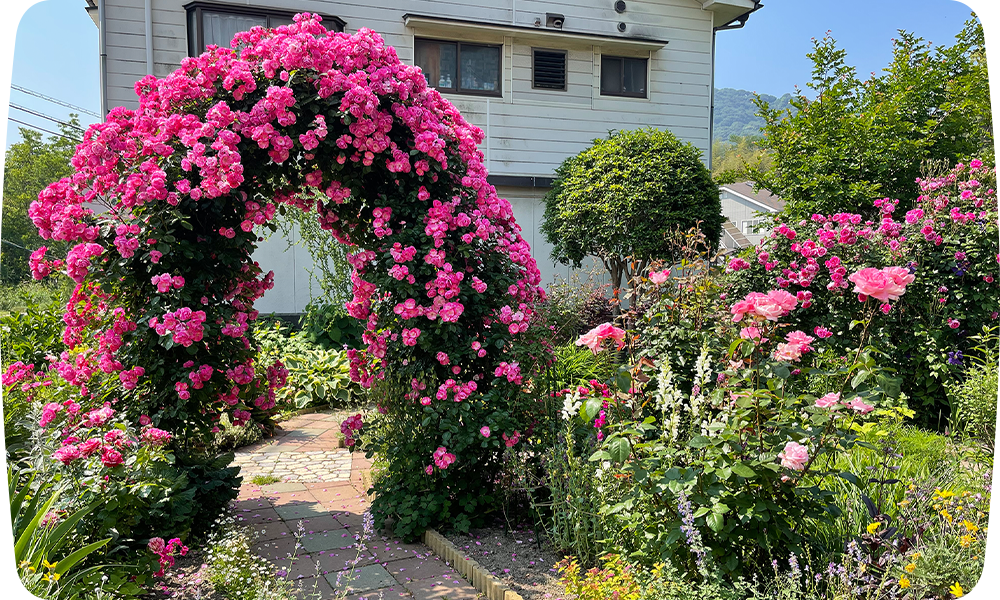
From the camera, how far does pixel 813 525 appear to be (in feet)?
8.53

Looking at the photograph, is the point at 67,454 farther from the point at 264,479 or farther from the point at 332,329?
the point at 332,329

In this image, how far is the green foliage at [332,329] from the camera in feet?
26.9

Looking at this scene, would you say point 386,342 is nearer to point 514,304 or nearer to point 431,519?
point 514,304

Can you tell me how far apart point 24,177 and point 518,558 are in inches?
1560

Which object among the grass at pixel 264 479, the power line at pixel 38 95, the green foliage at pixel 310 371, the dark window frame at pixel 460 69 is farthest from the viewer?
the power line at pixel 38 95

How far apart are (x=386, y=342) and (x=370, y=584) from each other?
50.6 inches

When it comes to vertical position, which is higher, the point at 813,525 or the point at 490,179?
the point at 490,179

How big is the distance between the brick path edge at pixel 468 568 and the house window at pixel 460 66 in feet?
25.9

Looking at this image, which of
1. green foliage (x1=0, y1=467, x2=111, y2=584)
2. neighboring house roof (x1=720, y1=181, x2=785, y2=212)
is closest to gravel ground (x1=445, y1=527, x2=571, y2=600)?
green foliage (x1=0, y1=467, x2=111, y2=584)

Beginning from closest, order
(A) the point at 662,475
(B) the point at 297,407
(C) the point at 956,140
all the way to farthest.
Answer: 1. (A) the point at 662,475
2. (B) the point at 297,407
3. (C) the point at 956,140

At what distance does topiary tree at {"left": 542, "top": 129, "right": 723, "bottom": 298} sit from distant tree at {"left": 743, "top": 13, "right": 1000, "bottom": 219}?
114 centimetres

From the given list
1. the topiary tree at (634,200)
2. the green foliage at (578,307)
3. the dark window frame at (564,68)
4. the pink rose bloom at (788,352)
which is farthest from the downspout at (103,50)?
the pink rose bloom at (788,352)

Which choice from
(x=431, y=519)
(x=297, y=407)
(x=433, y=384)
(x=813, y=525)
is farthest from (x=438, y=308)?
(x=297, y=407)

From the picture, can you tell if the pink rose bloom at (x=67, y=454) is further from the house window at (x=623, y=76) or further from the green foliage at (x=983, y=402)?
the house window at (x=623, y=76)
